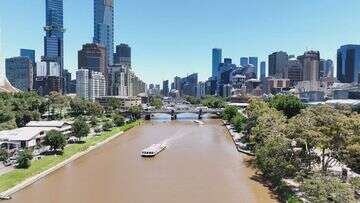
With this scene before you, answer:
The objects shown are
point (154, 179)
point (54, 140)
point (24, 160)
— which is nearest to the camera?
point (154, 179)

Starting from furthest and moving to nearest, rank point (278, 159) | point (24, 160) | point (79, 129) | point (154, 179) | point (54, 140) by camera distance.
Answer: point (79, 129) → point (54, 140) → point (24, 160) → point (154, 179) → point (278, 159)

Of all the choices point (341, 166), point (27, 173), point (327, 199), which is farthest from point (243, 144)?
point (327, 199)

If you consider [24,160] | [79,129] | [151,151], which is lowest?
[151,151]

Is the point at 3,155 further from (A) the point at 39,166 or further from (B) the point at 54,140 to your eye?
(B) the point at 54,140

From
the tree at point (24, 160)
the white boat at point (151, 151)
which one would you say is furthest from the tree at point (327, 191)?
the white boat at point (151, 151)

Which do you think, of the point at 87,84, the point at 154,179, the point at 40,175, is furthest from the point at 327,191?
the point at 87,84

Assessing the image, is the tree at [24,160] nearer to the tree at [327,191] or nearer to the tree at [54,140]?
the tree at [54,140]

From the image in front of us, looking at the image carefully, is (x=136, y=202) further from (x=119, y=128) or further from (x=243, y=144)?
(x=119, y=128)
